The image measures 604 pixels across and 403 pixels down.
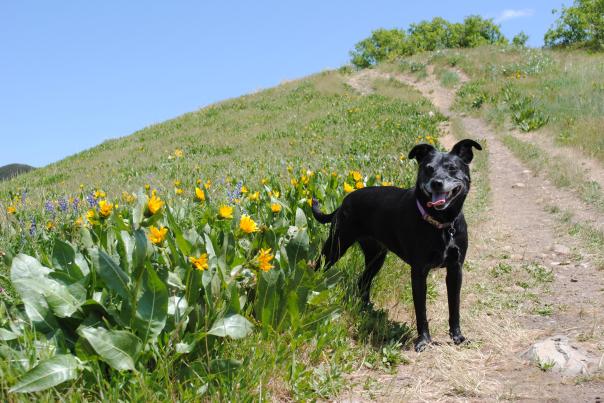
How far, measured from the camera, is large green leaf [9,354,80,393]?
2.17 metres

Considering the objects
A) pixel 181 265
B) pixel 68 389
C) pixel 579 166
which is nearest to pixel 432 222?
pixel 181 265

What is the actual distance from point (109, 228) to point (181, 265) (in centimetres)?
72

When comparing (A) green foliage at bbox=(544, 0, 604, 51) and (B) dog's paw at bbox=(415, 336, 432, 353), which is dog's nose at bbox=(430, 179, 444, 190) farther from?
(A) green foliage at bbox=(544, 0, 604, 51)

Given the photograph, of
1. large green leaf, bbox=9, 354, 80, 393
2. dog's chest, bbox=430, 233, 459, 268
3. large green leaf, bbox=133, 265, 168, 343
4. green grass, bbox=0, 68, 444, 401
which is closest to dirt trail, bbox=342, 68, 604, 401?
green grass, bbox=0, 68, 444, 401

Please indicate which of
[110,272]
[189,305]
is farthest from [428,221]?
[110,272]

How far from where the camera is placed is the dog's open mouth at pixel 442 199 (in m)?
3.45

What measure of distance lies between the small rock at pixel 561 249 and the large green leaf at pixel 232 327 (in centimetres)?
477

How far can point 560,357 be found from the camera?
3430mm

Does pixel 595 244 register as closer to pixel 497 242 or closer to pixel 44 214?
pixel 497 242

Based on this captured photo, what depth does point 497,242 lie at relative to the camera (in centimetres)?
677

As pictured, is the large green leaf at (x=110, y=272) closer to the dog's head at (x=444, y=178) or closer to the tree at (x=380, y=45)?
the dog's head at (x=444, y=178)

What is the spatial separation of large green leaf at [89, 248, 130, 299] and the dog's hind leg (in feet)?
7.84

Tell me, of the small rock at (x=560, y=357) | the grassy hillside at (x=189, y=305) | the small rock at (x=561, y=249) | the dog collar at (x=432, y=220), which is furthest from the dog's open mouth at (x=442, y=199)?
the small rock at (x=561, y=249)

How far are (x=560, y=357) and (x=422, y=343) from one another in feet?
3.02
